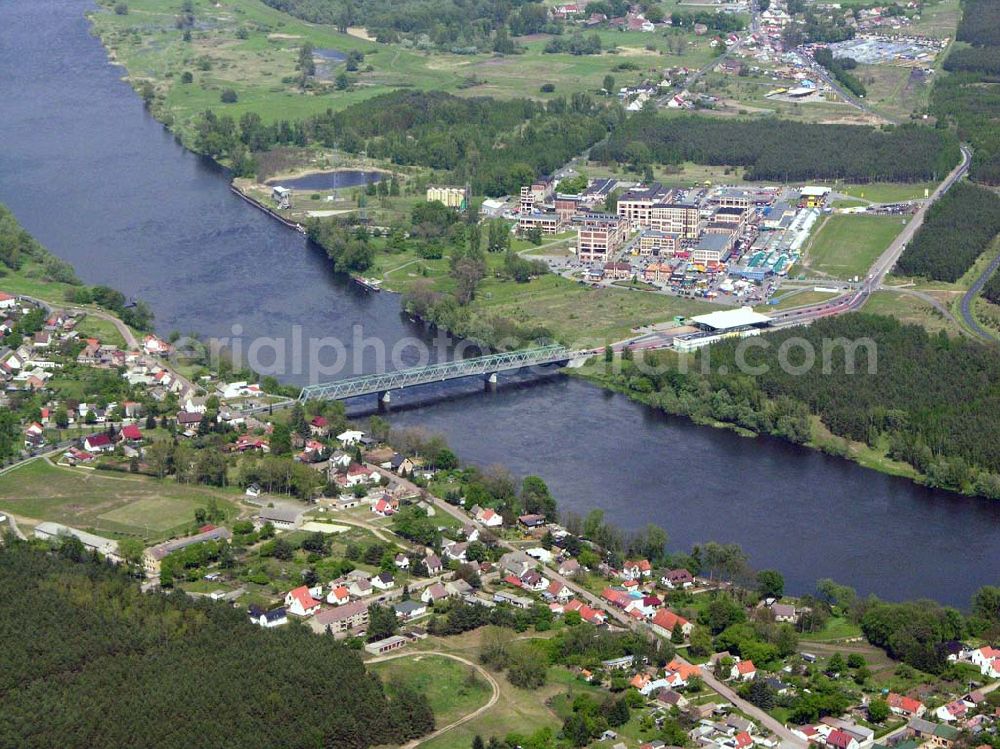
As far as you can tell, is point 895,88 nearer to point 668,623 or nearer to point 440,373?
point 440,373

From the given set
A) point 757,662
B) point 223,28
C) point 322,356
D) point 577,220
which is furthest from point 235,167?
point 757,662

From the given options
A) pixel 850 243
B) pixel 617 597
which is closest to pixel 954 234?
pixel 850 243

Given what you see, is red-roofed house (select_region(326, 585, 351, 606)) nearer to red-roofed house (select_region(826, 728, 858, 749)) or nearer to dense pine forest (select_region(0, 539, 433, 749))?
dense pine forest (select_region(0, 539, 433, 749))

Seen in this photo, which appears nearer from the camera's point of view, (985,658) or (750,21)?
(985,658)

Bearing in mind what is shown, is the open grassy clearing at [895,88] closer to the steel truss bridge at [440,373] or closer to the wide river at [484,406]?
the wide river at [484,406]

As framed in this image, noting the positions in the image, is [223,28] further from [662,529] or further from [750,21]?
[662,529]

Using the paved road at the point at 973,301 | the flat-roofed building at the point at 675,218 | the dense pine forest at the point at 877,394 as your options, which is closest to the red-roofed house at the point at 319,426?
the dense pine forest at the point at 877,394

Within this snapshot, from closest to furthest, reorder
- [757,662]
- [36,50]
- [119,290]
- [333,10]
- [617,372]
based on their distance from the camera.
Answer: [757,662], [617,372], [119,290], [36,50], [333,10]
